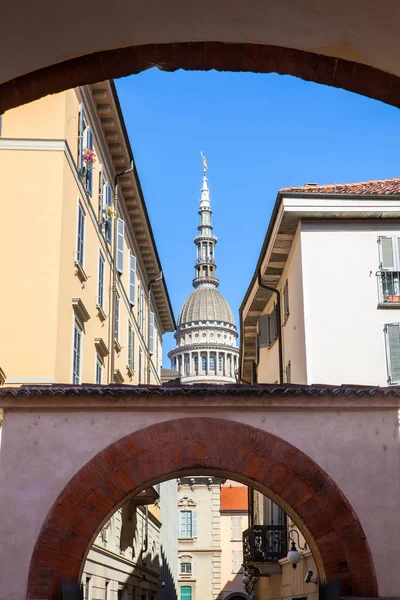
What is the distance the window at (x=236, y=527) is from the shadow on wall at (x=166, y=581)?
751 inches

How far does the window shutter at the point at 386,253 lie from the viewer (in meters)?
21.8

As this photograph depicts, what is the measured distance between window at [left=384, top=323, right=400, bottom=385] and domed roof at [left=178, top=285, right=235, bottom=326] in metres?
119

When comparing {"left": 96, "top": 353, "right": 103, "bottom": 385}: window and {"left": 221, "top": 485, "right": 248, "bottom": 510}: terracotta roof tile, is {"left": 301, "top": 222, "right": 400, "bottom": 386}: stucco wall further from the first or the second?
{"left": 221, "top": 485, "right": 248, "bottom": 510}: terracotta roof tile

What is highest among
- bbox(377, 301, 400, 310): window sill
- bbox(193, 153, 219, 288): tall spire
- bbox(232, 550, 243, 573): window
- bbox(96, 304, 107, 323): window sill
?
bbox(193, 153, 219, 288): tall spire

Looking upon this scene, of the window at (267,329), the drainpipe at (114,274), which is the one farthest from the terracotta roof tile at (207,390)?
the window at (267,329)

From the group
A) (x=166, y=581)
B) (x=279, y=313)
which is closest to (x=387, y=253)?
(x=279, y=313)

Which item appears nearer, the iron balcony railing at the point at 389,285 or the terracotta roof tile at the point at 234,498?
the iron balcony railing at the point at 389,285

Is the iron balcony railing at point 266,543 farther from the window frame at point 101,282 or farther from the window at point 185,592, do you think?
the window at point 185,592

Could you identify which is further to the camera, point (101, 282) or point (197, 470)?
point (101, 282)

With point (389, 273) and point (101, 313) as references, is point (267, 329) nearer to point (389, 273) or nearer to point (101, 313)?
point (101, 313)

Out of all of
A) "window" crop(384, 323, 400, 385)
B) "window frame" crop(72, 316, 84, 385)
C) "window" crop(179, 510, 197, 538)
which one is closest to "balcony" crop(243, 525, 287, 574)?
"window" crop(384, 323, 400, 385)

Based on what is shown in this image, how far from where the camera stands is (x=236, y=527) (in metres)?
71.4

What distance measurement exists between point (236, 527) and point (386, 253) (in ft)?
174

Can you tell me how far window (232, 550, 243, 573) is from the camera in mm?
69750
